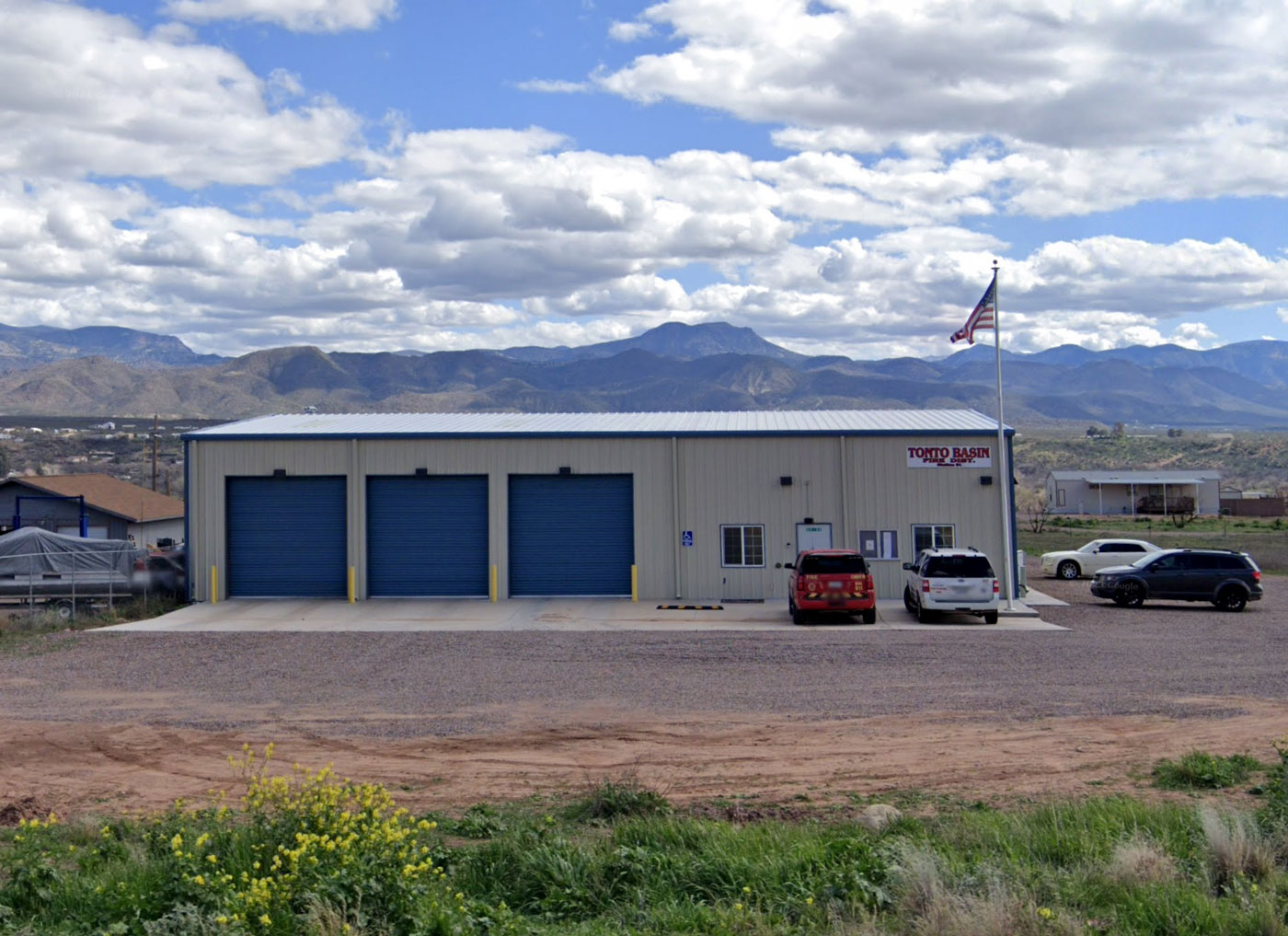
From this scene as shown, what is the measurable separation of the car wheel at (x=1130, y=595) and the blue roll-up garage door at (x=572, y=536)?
1235cm

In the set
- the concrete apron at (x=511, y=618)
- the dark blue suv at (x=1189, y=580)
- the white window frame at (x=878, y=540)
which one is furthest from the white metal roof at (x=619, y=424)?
the dark blue suv at (x=1189, y=580)

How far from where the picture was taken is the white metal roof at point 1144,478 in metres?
76.8

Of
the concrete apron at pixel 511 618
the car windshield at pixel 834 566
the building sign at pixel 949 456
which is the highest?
the building sign at pixel 949 456

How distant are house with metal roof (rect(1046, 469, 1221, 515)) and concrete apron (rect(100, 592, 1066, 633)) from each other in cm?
5243

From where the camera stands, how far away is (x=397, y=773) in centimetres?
1286

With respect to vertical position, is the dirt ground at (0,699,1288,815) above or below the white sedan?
below

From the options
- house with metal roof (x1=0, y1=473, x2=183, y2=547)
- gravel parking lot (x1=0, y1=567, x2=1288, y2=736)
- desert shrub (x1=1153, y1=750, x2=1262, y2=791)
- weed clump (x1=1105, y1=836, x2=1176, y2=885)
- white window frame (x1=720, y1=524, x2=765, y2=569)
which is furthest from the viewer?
house with metal roof (x1=0, y1=473, x2=183, y2=547)

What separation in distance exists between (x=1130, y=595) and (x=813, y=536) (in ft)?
26.0

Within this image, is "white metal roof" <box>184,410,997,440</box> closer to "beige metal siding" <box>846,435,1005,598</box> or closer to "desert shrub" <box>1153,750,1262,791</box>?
"beige metal siding" <box>846,435,1005,598</box>

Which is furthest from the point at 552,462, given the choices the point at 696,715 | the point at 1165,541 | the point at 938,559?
the point at 1165,541

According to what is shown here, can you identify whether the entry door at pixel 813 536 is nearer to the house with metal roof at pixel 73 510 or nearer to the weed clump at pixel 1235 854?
the weed clump at pixel 1235 854

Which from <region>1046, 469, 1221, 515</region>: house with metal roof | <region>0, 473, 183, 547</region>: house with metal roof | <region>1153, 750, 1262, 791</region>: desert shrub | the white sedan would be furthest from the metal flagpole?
<region>1046, 469, 1221, 515</region>: house with metal roof

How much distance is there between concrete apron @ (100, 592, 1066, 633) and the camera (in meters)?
26.2

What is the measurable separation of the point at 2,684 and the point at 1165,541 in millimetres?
46173
